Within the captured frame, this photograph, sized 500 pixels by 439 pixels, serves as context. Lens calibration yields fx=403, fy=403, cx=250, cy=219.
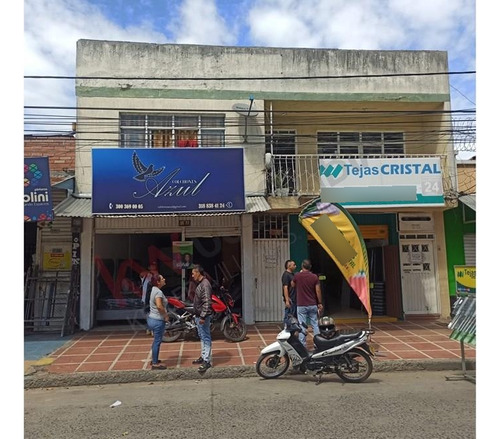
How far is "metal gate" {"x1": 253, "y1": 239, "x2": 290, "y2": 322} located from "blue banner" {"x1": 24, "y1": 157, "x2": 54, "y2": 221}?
5.21 m

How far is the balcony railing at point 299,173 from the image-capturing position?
11.0 m

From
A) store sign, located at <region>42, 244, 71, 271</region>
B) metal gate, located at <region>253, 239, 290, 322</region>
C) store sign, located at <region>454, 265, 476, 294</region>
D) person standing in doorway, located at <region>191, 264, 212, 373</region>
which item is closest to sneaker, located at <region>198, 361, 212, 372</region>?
person standing in doorway, located at <region>191, 264, 212, 373</region>

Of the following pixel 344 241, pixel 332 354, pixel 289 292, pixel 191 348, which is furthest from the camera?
pixel 289 292

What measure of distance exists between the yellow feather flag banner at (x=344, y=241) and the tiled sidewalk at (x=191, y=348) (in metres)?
1.48

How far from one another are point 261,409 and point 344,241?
356 centimetres

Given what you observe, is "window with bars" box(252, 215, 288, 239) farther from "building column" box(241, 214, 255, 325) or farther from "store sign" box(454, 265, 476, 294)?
"store sign" box(454, 265, 476, 294)

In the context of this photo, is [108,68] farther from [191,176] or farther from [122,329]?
[122,329]

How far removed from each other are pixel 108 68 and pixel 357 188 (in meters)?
7.27

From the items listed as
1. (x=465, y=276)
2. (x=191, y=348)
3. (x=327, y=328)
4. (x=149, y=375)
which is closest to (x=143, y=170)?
(x=191, y=348)

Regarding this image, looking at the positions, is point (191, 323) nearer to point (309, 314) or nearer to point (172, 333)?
point (172, 333)

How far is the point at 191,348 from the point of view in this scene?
8.38 meters

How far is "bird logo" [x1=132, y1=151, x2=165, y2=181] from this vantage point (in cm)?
969

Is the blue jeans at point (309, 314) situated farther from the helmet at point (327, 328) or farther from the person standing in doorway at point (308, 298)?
the helmet at point (327, 328)

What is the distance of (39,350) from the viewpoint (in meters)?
8.34
